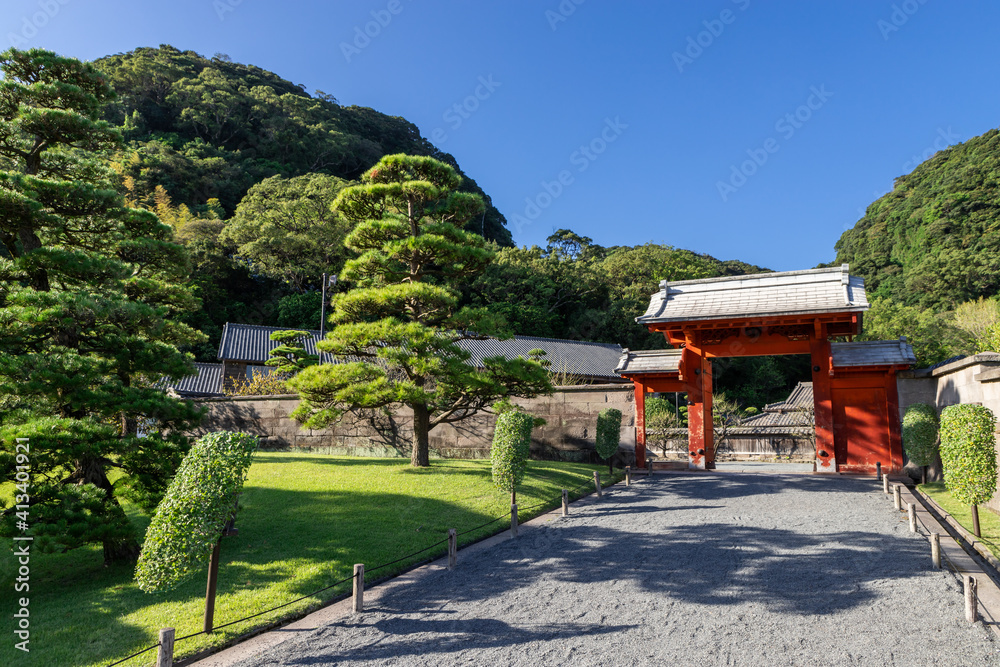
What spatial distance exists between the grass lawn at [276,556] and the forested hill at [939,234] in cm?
4479

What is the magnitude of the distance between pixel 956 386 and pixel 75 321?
16352 millimetres

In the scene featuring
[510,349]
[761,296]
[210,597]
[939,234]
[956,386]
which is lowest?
[210,597]

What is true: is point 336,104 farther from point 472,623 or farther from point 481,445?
point 472,623

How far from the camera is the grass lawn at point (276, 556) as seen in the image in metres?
5.21

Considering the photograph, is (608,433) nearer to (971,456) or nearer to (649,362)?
(649,362)

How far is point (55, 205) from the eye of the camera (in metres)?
7.67

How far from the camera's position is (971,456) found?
804 cm

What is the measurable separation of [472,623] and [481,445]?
11.0m

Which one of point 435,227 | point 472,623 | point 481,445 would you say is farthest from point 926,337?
point 472,623

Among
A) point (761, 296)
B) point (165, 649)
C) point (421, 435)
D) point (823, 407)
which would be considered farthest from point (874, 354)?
point (165, 649)

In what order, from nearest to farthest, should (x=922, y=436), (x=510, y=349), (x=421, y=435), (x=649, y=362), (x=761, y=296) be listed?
(x=922, y=436) < (x=421, y=435) < (x=761, y=296) < (x=649, y=362) < (x=510, y=349)

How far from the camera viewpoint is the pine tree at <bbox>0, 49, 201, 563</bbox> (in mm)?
6391

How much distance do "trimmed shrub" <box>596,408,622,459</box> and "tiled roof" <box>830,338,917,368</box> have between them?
6.25m
